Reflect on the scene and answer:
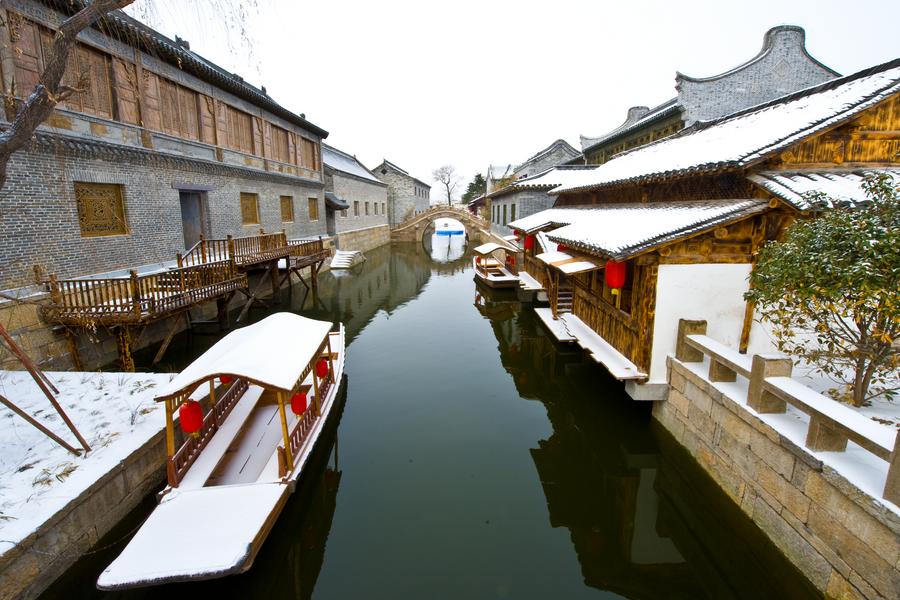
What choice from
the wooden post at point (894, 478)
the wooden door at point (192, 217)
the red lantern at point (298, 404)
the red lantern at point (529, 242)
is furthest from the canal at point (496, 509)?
the red lantern at point (529, 242)

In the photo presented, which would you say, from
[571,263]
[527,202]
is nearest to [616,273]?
[571,263]

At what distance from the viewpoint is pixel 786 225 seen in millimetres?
6910

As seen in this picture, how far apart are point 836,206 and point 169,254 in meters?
16.3

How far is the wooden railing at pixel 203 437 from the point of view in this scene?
5460 millimetres

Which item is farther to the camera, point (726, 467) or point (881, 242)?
point (726, 467)

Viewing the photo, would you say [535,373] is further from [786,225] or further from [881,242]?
[881,242]

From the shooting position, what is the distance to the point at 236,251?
13.9m

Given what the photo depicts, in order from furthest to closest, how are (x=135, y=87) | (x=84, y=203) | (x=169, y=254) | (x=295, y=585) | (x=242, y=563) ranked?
(x=169, y=254) < (x=135, y=87) < (x=84, y=203) < (x=295, y=585) < (x=242, y=563)

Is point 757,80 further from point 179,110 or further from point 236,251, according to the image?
point 179,110

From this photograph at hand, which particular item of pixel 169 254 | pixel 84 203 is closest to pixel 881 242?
pixel 84 203

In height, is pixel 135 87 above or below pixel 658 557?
above

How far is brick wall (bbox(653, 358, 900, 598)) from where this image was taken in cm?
377

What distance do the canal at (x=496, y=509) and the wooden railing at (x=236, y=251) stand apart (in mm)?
3226

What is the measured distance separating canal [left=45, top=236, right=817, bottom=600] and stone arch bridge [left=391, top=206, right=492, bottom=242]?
31.8 meters
